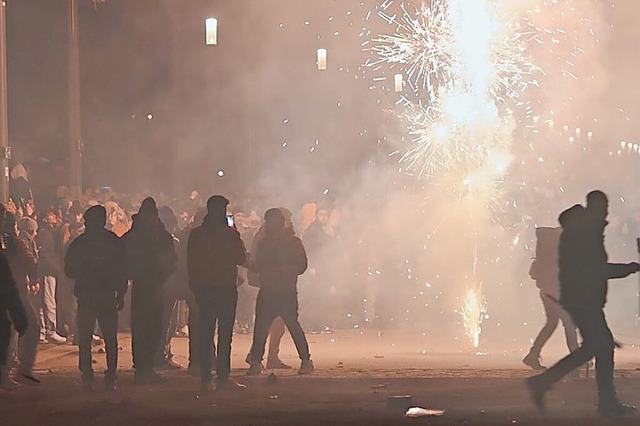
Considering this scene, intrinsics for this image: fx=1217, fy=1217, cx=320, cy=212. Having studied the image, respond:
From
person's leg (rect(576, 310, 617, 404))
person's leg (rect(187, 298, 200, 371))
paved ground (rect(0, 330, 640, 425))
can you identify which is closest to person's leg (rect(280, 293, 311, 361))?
paved ground (rect(0, 330, 640, 425))

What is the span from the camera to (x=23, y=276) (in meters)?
10.7

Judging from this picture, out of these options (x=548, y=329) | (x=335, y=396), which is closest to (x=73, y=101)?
(x=548, y=329)

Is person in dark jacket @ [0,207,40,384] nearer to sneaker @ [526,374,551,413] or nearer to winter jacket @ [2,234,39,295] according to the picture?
winter jacket @ [2,234,39,295]

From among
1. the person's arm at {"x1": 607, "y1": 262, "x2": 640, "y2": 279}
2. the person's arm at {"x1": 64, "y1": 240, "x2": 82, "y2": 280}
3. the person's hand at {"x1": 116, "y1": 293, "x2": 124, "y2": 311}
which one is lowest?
the person's hand at {"x1": 116, "y1": 293, "x2": 124, "y2": 311}

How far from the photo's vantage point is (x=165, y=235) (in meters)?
10.9

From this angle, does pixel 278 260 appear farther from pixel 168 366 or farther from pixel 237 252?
pixel 168 366

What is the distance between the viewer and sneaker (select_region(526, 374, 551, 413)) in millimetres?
9156

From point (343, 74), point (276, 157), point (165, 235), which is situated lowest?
point (165, 235)

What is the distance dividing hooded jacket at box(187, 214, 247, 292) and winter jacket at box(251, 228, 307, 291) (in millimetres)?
1047

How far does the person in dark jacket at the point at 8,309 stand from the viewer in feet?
32.0

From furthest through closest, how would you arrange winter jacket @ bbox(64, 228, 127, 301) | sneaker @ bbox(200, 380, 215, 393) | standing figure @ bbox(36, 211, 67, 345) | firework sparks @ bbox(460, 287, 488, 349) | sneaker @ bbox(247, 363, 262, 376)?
firework sparks @ bbox(460, 287, 488, 349), standing figure @ bbox(36, 211, 67, 345), sneaker @ bbox(247, 363, 262, 376), winter jacket @ bbox(64, 228, 127, 301), sneaker @ bbox(200, 380, 215, 393)

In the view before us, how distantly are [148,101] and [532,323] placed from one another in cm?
1656

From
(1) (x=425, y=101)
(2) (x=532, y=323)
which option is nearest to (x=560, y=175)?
(1) (x=425, y=101)

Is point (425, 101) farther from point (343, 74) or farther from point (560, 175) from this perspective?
point (343, 74)
